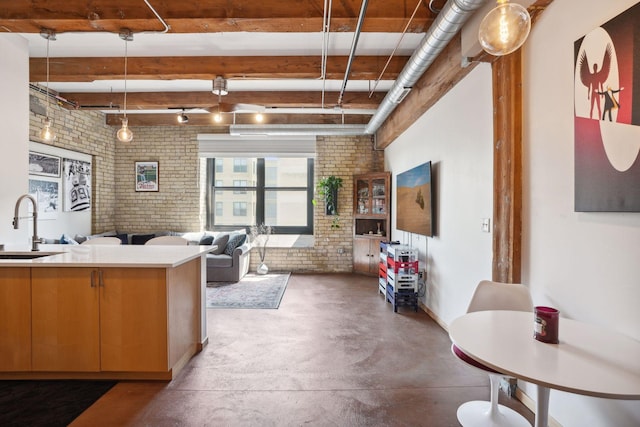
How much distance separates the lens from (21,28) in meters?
3.00

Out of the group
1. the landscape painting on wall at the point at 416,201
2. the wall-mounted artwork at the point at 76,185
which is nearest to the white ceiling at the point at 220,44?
the landscape painting on wall at the point at 416,201

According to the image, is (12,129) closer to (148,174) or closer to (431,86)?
(148,174)

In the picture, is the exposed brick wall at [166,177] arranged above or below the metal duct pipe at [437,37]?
below

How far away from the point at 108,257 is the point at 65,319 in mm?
527

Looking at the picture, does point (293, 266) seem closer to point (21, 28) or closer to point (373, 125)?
point (373, 125)

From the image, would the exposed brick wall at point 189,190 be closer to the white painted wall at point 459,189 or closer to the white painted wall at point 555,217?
the white painted wall at point 459,189

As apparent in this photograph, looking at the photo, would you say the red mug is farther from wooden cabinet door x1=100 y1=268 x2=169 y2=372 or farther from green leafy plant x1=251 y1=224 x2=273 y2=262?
green leafy plant x1=251 y1=224 x2=273 y2=262

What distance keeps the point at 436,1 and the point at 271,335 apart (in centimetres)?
351

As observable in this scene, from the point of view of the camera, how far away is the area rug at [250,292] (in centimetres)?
457

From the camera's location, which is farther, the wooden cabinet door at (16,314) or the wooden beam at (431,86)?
the wooden beam at (431,86)

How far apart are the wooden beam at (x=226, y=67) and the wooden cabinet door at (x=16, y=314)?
267cm

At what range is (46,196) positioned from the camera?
17.2 feet

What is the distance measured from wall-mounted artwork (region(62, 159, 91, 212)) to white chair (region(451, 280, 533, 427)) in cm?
653

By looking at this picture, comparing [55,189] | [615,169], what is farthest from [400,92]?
[55,189]
